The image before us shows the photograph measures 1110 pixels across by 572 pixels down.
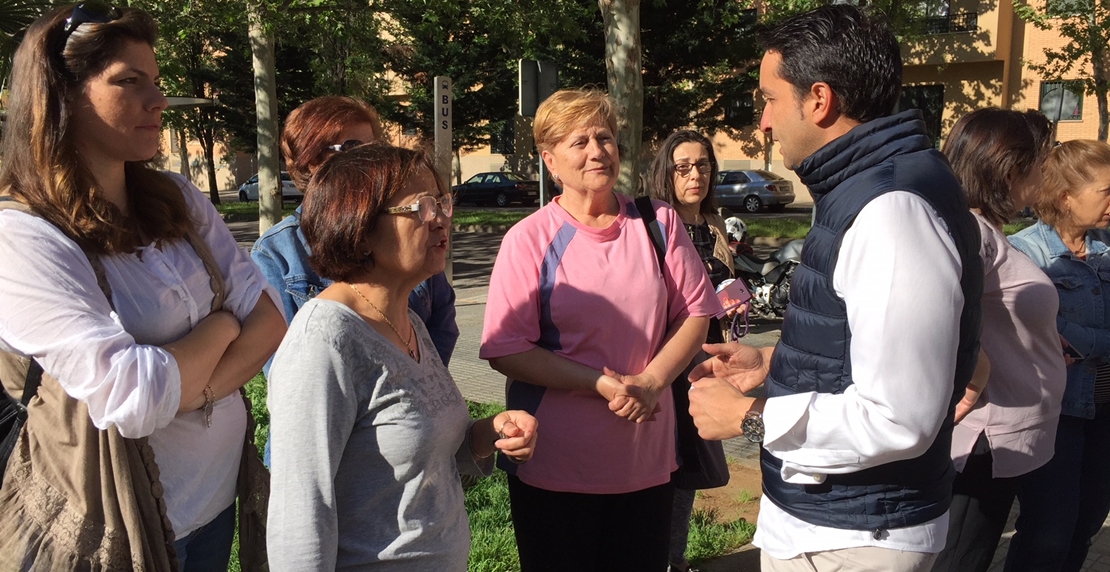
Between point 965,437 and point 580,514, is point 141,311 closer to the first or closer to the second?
point 580,514

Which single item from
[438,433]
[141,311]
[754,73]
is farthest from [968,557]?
[754,73]

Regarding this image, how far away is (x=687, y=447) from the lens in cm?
316

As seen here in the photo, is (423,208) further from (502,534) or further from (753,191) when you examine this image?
(753,191)

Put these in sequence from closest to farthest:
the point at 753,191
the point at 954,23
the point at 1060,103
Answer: the point at 753,191, the point at 1060,103, the point at 954,23

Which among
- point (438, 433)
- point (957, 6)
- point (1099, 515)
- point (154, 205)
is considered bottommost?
point (1099, 515)

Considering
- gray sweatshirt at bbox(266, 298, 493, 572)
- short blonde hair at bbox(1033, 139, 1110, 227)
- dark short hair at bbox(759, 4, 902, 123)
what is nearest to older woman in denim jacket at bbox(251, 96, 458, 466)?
gray sweatshirt at bbox(266, 298, 493, 572)

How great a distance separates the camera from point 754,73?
86.9 ft

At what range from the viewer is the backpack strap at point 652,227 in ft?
10.2

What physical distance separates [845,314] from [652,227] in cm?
131

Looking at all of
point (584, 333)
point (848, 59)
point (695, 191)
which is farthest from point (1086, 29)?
point (848, 59)

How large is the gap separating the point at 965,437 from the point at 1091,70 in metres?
30.6

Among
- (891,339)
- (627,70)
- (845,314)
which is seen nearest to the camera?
(891,339)

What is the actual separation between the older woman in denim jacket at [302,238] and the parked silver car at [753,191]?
26.8 metres

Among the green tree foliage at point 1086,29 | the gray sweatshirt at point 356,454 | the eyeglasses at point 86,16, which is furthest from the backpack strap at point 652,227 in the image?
the green tree foliage at point 1086,29
